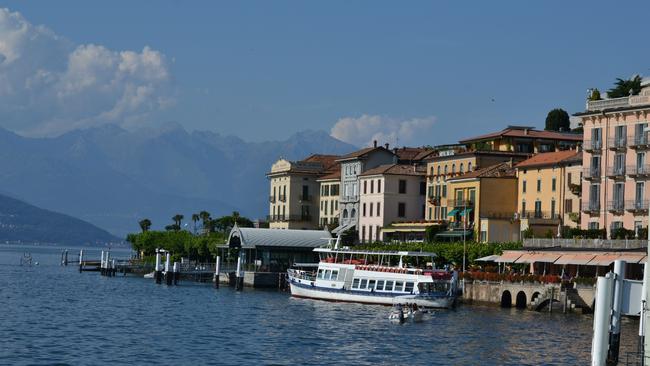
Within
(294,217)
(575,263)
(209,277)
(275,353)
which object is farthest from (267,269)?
(275,353)

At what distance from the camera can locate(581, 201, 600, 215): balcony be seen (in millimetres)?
111188

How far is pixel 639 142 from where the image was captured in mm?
106812

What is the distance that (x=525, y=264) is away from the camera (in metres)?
110

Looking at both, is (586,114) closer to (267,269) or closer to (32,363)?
(267,269)

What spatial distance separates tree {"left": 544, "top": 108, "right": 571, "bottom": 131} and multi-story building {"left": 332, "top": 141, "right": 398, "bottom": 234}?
21.9 meters

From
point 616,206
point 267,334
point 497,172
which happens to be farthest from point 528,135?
point 267,334

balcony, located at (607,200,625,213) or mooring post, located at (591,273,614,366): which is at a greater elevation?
Answer: balcony, located at (607,200,625,213)

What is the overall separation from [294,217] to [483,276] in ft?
244

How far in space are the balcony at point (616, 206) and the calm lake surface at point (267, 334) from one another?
15879 mm

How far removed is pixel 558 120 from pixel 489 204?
3905 cm

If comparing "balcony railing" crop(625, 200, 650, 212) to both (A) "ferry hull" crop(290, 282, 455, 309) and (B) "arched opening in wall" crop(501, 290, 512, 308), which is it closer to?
(B) "arched opening in wall" crop(501, 290, 512, 308)

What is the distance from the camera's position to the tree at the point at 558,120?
546 feet

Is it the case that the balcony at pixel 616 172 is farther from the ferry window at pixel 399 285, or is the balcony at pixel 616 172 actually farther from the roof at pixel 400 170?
the roof at pixel 400 170

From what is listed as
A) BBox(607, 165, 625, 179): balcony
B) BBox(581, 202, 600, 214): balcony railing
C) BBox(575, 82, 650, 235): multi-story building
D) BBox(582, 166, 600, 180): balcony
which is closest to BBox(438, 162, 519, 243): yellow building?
BBox(575, 82, 650, 235): multi-story building
